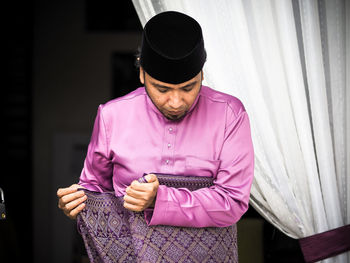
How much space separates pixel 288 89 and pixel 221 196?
660 mm

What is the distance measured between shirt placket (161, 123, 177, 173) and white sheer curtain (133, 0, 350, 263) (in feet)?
1.27

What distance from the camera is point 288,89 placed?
6.33 feet

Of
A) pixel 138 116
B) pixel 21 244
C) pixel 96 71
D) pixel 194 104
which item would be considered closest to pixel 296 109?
pixel 194 104

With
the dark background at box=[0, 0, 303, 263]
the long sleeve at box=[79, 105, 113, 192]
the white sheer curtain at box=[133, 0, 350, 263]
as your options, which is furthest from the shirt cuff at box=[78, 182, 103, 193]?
the dark background at box=[0, 0, 303, 263]

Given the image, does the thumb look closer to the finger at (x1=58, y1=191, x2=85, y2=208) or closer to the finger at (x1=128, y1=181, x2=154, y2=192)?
the finger at (x1=128, y1=181, x2=154, y2=192)

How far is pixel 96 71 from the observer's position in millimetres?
5012

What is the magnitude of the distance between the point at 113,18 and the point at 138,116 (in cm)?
358

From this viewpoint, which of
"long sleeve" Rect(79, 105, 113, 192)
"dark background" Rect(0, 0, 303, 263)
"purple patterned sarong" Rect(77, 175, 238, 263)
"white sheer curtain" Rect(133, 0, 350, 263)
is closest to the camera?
"purple patterned sarong" Rect(77, 175, 238, 263)

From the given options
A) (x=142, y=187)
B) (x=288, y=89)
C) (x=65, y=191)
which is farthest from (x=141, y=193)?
(x=288, y=89)

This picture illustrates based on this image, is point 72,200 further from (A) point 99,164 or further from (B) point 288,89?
(B) point 288,89

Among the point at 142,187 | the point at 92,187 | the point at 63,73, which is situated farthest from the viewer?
the point at 63,73

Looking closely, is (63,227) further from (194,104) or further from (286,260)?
(194,104)

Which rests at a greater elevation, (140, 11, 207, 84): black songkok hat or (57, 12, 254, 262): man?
(140, 11, 207, 84): black songkok hat

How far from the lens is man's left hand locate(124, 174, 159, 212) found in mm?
1408
